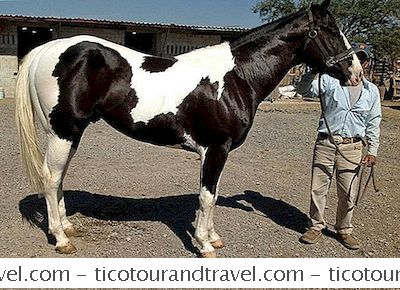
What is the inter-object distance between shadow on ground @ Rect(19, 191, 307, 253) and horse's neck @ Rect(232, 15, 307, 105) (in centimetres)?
157

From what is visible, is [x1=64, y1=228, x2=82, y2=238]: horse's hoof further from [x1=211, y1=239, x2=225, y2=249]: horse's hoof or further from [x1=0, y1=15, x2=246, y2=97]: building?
[x1=0, y1=15, x2=246, y2=97]: building

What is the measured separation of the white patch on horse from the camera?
351 centimetres

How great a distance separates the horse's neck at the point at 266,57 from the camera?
3648 mm

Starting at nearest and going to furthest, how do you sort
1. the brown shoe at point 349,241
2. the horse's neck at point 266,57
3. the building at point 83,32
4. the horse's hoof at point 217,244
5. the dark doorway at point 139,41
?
the horse's neck at point 266,57 → the horse's hoof at point 217,244 → the brown shoe at point 349,241 → the building at point 83,32 → the dark doorway at point 139,41

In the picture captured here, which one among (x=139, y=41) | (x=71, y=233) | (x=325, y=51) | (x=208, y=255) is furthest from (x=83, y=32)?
(x=208, y=255)

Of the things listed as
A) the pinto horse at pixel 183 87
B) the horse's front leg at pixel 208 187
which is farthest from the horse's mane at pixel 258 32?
the horse's front leg at pixel 208 187

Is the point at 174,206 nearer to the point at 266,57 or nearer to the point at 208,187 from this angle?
the point at 208,187

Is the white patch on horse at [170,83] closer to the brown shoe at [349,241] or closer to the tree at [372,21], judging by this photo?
the brown shoe at [349,241]

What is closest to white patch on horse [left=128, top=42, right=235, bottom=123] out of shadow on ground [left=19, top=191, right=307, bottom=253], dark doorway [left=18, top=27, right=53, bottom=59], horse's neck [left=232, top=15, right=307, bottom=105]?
horse's neck [left=232, top=15, right=307, bottom=105]

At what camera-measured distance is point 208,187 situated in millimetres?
3635

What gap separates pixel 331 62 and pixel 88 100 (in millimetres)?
1969

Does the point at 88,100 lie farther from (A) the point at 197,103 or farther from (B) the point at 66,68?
A: (A) the point at 197,103

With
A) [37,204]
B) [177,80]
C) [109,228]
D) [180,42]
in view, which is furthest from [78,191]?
[180,42]

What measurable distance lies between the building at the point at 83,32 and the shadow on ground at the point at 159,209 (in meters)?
10.9
